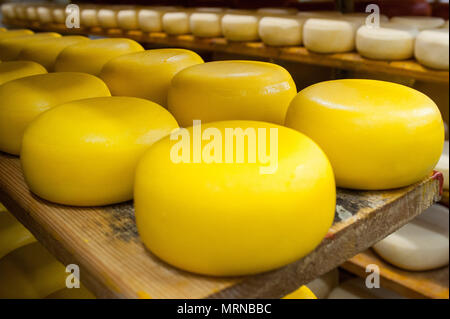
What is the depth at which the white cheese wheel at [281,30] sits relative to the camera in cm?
156

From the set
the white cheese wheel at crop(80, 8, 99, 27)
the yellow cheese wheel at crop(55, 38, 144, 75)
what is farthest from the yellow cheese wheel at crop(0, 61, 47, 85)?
the white cheese wheel at crop(80, 8, 99, 27)

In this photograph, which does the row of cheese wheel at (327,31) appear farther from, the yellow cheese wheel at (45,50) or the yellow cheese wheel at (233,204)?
the yellow cheese wheel at (233,204)

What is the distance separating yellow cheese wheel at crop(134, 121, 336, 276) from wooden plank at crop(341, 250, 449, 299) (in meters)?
1.11

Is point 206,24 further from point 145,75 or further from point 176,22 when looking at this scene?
point 145,75

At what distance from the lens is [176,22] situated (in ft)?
6.88

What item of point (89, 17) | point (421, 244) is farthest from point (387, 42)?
point (89, 17)

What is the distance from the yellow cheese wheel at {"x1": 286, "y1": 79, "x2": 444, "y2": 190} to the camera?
21.4 inches

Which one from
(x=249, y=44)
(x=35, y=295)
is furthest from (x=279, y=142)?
(x=249, y=44)

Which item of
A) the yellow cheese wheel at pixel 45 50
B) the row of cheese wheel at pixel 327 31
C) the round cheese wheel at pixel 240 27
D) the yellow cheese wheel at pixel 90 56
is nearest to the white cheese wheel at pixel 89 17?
the row of cheese wheel at pixel 327 31

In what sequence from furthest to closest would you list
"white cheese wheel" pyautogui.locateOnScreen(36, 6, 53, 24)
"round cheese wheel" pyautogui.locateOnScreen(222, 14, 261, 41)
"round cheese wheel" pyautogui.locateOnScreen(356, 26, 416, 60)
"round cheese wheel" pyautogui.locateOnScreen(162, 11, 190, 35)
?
"white cheese wheel" pyautogui.locateOnScreen(36, 6, 53, 24) → "round cheese wheel" pyautogui.locateOnScreen(162, 11, 190, 35) → "round cheese wheel" pyautogui.locateOnScreen(222, 14, 261, 41) → "round cheese wheel" pyautogui.locateOnScreen(356, 26, 416, 60)

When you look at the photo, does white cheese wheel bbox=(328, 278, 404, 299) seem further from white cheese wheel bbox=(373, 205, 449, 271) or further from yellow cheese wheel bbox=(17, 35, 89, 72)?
yellow cheese wheel bbox=(17, 35, 89, 72)

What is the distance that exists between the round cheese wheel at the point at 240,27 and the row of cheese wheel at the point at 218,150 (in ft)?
3.06

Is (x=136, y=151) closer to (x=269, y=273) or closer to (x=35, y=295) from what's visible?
(x=269, y=273)
